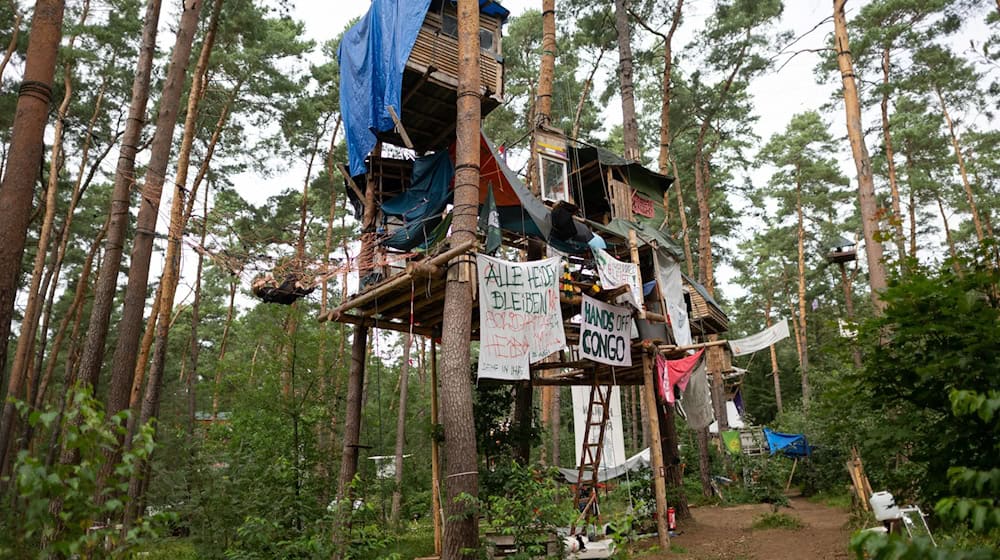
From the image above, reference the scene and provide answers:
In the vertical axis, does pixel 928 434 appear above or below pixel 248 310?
below

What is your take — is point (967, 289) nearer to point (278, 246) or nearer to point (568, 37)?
point (278, 246)

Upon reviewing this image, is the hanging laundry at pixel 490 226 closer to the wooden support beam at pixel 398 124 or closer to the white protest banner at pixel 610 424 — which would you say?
the wooden support beam at pixel 398 124

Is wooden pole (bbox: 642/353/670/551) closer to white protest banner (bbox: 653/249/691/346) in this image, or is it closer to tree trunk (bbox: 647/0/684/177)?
white protest banner (bbox: 653/249/691/346)

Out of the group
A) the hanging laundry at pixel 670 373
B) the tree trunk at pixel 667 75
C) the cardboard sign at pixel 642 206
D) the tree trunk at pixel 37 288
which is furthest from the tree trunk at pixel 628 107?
the tree trunk at pixel 37 288

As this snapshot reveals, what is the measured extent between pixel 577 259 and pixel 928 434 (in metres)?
8.93

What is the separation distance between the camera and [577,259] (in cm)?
1315

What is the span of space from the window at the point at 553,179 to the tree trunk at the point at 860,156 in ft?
17.4

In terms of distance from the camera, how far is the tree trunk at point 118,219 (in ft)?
24.1

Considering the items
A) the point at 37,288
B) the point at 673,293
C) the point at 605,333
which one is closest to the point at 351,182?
the point at 605,333

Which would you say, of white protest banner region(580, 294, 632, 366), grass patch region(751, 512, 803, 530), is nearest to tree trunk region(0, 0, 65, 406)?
white protest banner region(580, 294, 632, 366)

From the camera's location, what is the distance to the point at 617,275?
1079cm

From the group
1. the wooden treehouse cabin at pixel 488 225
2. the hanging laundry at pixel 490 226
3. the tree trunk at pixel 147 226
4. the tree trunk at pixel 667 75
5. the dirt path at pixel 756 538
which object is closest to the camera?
the tree trunk at pixel 147 226

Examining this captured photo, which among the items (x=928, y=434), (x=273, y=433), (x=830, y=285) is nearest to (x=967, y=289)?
(x=928, y=434)

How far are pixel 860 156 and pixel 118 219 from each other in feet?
38.9
